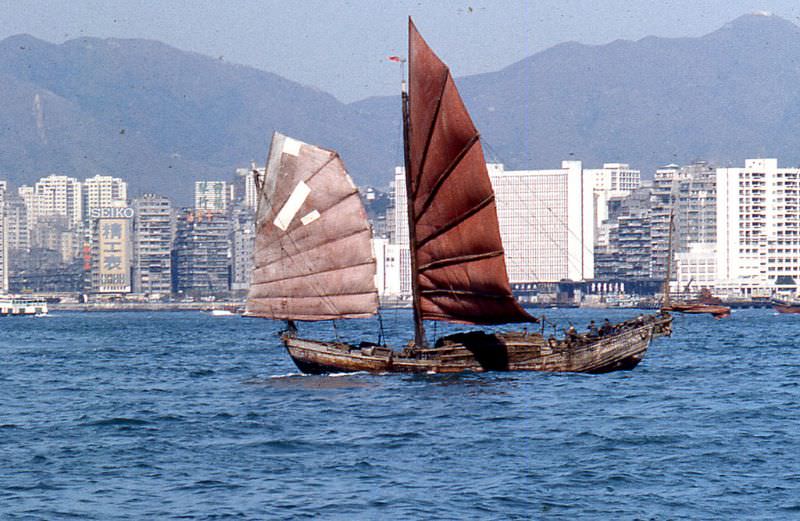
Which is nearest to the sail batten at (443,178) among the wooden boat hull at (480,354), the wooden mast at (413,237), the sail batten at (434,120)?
the wooden mast at (413,237)

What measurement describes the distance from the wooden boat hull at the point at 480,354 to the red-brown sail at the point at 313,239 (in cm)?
171

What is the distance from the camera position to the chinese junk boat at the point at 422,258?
58875 mm

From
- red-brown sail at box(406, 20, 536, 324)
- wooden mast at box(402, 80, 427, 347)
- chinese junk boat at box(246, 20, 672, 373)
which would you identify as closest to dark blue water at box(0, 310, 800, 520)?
chinese junk boat at box(246, 20, 672, 373)

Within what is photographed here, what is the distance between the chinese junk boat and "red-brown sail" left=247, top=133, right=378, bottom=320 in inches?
1.6

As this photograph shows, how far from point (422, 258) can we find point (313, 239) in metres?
4.67

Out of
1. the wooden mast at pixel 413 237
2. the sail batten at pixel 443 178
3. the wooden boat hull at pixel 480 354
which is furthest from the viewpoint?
the wooden mast at pixel 413 237

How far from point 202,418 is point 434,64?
714 inches

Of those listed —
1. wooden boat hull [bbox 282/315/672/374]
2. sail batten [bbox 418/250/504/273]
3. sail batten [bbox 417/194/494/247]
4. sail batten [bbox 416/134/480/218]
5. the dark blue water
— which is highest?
sail batten [bbox 416/134/480/218]

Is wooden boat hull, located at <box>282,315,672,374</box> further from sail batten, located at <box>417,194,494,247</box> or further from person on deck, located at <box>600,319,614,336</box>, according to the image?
sail batten, located at <box>417,194,494,247</box>

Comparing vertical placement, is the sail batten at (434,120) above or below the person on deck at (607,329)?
above

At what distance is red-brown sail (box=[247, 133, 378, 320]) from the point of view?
61781mm

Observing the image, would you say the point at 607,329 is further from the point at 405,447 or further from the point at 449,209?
the point at 405,447

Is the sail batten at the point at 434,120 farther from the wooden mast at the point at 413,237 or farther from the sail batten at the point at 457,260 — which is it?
the sail batten at the point at 457,260

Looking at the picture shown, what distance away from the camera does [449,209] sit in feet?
194
